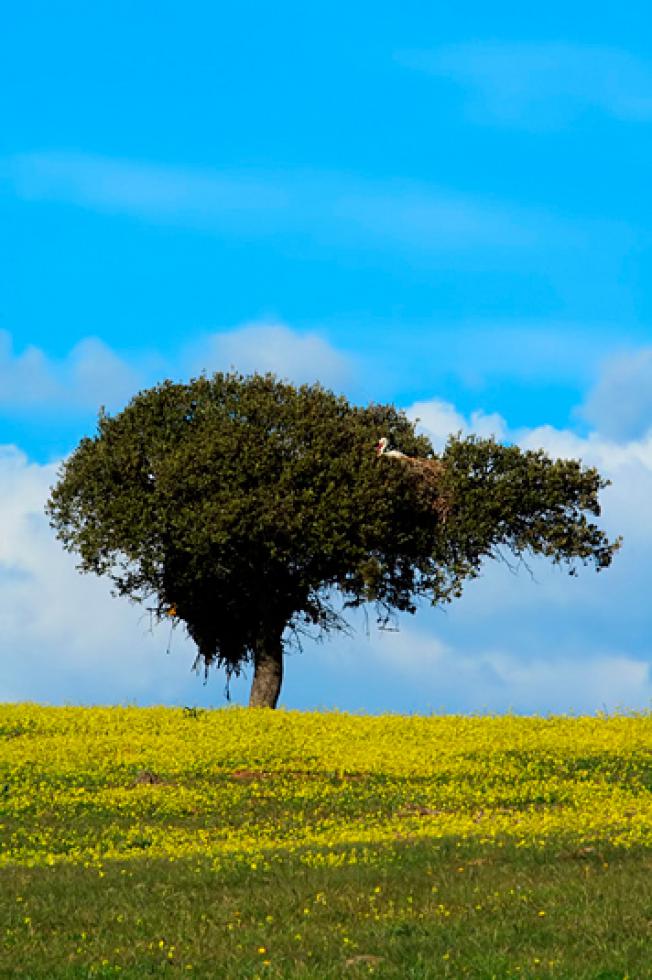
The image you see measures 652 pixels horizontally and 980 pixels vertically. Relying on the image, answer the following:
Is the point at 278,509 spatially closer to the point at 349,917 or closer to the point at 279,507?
the point at 279,507

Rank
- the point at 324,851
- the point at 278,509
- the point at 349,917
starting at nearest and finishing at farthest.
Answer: the point at 349,917 < the point at 324,851 < the point at 278,509

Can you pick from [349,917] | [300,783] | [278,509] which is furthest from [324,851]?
[278,509]

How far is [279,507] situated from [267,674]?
8.04 meters

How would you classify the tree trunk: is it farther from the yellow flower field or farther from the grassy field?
the grassy field

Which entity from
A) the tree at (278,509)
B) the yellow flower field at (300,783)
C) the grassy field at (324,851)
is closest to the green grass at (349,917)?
the grassy field at (324,851)

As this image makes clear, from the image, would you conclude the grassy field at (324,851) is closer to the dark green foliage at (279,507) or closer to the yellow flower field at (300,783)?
the yellow flower field at (300,783)

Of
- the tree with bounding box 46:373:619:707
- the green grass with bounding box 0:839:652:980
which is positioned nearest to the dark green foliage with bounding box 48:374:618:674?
the tree with bounding box 46:373:619:707

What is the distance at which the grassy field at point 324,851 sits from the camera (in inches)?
583

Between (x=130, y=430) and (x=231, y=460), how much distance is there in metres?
5.70

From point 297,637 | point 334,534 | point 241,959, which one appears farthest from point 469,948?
point 297,637

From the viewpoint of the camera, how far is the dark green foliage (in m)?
45.3

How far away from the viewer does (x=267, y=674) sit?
4881 cm

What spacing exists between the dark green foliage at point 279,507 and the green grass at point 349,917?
82.3 feet

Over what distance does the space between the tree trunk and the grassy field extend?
7591 mm
